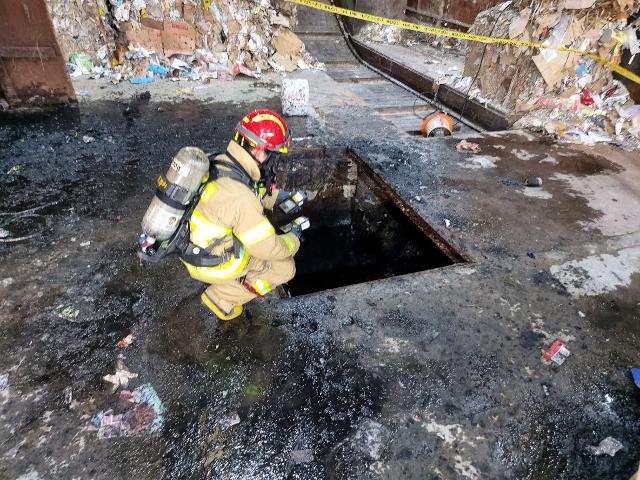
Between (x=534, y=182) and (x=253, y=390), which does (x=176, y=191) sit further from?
(x=534, y=182)

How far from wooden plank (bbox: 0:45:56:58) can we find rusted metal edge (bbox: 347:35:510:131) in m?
5.53

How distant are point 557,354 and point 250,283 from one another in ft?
6.20

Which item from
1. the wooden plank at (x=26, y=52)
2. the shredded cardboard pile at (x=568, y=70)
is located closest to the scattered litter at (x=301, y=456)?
the shredded cardboard pile at (x=568, y=70)

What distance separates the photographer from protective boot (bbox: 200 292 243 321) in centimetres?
234

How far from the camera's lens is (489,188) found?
3.85 m

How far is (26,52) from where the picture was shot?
15.5ft

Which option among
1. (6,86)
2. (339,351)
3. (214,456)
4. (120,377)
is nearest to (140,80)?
(6,86)

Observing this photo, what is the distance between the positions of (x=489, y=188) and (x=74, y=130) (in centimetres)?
464

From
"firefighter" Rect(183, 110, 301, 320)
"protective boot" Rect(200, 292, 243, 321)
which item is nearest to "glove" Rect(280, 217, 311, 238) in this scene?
"firefighter" Rect(183, 110, 301, 320)

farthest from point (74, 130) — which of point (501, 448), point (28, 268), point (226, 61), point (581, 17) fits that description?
point (581, 17)

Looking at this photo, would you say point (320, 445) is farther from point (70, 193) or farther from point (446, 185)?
point (70, 193)

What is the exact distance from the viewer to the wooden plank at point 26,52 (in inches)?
182

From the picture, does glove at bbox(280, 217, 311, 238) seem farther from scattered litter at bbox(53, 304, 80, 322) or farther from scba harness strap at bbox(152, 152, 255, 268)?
scattered litter at bbox(53, 304, 80, 322)

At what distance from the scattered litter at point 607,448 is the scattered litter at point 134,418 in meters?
2.14
